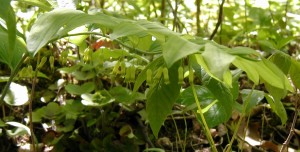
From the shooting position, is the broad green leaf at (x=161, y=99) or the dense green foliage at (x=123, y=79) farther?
the broad green leaf at (x=161, y=99)

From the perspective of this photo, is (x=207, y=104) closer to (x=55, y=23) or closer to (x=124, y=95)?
(x=124, y=95)

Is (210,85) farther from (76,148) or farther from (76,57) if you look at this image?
(76,57)

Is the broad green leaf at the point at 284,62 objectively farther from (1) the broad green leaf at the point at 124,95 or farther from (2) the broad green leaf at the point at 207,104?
(1) the broad green leaf at the point at 124,95

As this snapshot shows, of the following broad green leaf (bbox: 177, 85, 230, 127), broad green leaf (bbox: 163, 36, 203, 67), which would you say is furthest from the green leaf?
broad green leaf (bbox: 177, 85, 230, 127)

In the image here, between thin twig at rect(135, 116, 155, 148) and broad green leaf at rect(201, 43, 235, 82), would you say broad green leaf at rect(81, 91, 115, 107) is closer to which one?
thin twig at rect(135, 116, 155, 148)

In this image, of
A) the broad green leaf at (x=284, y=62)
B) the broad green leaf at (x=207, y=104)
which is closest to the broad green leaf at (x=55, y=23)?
the broad green leaf at (x=284, y=62)

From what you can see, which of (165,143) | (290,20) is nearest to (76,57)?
(165,143)

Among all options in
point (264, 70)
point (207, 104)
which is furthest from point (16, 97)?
point (264, 70)
